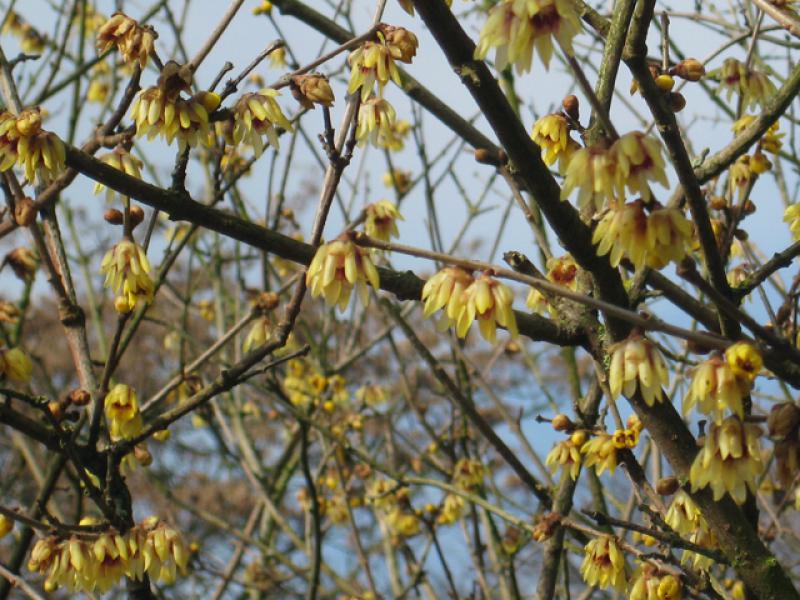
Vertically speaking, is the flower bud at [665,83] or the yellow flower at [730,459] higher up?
the flower bud at [665,83]

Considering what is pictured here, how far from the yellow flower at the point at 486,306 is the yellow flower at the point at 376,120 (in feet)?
2.87

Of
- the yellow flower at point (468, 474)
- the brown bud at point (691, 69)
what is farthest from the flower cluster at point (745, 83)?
Result: the yellow flower at point (468, 474)

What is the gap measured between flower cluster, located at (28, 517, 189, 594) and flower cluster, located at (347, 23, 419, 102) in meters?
1.02

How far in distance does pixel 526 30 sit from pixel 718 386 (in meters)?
0.55

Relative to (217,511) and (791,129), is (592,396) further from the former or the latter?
(217,511)

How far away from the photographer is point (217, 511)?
11.7 meters

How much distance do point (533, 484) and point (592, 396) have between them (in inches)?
11.6

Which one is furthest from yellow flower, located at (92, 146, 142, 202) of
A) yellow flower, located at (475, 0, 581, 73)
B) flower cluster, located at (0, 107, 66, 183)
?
yellow flower, located at (475, 0, 581, 73)

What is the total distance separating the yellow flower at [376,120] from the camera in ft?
7.07

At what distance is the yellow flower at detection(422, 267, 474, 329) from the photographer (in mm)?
1370

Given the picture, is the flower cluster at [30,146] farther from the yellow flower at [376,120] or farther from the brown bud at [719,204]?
the brown bud at [719,204]

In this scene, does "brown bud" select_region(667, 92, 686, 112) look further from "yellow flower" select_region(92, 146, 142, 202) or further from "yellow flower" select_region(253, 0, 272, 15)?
"yellow flower" select_region(253, 0, 272, 15)

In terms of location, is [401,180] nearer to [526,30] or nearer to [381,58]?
[381,58]

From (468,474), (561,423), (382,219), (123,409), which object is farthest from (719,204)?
(468,474)
